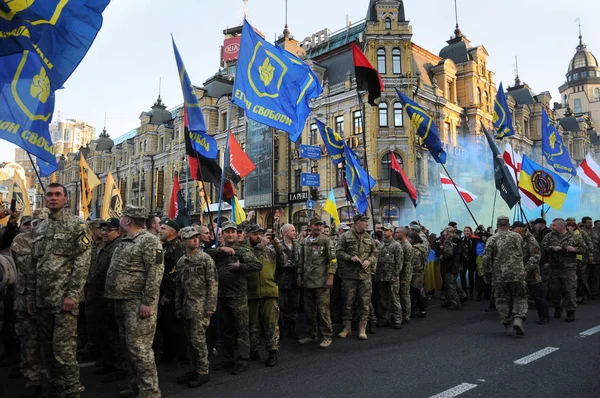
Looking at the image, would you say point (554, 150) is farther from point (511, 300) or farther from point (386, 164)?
point (386, 164)

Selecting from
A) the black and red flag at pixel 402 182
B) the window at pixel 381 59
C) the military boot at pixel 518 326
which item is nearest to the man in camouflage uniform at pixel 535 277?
the military boot at pixel 518 326

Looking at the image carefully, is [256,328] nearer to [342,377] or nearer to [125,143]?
[342,377]

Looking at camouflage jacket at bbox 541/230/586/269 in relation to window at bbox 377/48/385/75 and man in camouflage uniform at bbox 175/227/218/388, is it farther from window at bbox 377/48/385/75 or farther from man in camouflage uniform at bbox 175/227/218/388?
window at bbox 377/48/385/75

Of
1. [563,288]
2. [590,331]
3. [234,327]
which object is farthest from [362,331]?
[563,288]

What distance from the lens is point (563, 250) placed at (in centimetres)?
920

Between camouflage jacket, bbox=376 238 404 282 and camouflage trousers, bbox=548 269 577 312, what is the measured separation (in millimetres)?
3246

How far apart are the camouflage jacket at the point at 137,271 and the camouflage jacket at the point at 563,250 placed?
26.6 feet

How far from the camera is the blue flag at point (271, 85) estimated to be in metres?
7.77

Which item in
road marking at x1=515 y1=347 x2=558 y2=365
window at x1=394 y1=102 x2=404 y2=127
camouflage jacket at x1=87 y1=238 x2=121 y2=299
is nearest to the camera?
road marking at x1=515 y1=347 x2=558 y2=365

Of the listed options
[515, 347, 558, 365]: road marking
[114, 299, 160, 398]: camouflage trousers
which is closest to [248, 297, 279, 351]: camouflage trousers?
[114, 299, 160, 398]: camouflage trousers

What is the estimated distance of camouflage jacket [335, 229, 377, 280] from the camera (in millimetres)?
7812

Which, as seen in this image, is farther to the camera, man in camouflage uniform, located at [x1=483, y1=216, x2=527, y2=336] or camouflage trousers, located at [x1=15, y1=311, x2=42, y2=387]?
man in camouflage uniform, located at [x1=483, y1=216, x2=527, y2=336]

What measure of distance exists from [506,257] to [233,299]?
5064mm

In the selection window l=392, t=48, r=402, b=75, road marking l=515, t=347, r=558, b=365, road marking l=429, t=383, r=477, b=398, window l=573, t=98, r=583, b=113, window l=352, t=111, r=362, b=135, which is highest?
window l=573, t=98, r=583, b=113
